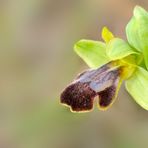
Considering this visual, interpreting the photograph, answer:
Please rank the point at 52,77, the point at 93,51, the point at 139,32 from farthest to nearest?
1. the point at 52,77
2. the point at 93,51
3. the point at 139,32

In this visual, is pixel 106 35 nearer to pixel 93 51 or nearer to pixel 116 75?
pixel 93 51

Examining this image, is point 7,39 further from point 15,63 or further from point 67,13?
point 67,13

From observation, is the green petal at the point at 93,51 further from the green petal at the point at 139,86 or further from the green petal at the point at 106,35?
the green petal at the point at 139,86

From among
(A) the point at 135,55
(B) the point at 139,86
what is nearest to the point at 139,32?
(A) the point at 135,55

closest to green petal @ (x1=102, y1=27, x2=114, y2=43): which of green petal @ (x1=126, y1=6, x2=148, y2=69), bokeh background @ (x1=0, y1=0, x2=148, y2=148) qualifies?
green petal @ (x1=126, y1=6, x2=148, y2=69)

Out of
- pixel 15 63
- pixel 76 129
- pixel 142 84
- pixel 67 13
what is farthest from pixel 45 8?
pixel 142 84

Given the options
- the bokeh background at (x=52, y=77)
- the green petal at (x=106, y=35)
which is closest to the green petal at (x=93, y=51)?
the green petal at (x=106, y=35)
